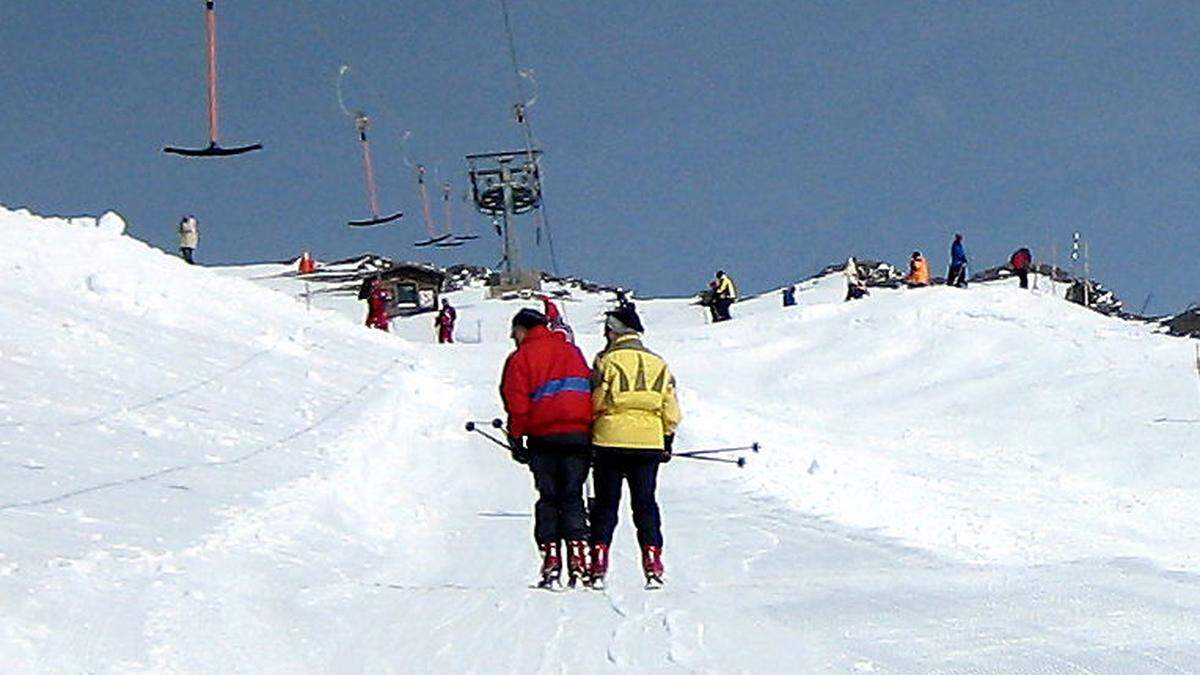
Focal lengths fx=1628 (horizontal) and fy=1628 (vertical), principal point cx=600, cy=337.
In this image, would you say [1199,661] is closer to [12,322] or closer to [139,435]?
[139,435]

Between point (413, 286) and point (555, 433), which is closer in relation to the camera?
point (555, 433)

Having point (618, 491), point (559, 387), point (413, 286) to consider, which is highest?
point (413, 286)

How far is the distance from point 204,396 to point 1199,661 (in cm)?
1305

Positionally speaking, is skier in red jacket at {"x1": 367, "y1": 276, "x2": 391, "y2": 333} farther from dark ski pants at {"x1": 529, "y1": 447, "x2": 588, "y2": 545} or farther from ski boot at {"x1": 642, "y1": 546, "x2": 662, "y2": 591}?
ski boot at {"x1": 642, "y1": 546, "x2": 662, "y2": 591}

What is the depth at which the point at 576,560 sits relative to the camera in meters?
9.39

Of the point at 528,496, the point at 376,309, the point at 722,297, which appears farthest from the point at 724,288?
the point at 528,496

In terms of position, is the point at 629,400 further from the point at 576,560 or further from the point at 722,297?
the point at 722,297

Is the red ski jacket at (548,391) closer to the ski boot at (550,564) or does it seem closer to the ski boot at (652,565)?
the ski boot at (550,564)

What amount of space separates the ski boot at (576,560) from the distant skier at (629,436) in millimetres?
65

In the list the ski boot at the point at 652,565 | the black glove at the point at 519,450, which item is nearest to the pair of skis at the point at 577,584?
the ski boot at the point at 652,565

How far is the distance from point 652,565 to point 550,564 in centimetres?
58

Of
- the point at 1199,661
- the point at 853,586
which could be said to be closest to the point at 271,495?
the point at 853,586

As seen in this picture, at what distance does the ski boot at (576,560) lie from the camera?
9.38 metres

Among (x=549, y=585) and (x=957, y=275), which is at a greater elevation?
(x=957, y=275)
